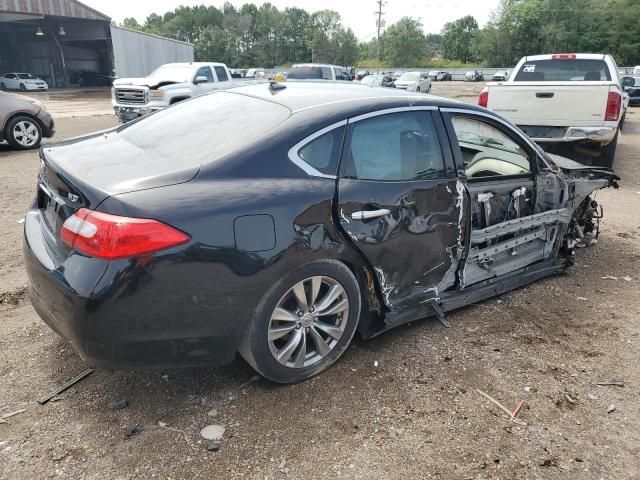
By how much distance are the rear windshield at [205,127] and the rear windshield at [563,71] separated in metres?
7.95

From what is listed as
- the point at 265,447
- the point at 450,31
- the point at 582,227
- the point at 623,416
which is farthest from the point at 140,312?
the point at 450,31

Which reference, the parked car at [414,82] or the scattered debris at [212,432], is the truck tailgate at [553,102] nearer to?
the scattered debris at [212,432]

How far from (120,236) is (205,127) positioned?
3.71 feet

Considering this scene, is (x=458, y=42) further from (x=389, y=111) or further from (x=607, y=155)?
(x=389, y=111)

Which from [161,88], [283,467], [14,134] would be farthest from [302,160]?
[161,88]

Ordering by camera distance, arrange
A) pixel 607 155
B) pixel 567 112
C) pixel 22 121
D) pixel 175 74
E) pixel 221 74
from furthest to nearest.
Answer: pixel 221 74
pixel 175 74
pixel 22 121
pixel 607 155
pixel 567 112

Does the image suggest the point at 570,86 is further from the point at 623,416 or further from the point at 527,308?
the point at 623,416

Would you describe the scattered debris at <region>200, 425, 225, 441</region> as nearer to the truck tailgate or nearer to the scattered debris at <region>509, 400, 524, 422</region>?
the scattered debris at <region>509, 400, 524, 422</region>

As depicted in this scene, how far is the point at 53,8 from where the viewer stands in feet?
110

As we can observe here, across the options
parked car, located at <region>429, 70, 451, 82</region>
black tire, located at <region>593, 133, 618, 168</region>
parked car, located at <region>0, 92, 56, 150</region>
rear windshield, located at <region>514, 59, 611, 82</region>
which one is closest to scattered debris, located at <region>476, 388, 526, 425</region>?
black tire, located at <region>593, 133, 618, 168</region>

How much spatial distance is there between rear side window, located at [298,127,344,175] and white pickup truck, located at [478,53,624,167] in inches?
241

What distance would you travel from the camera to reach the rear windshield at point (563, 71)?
952 cm

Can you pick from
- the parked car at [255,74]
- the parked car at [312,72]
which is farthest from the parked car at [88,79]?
the parked car at [312,72]

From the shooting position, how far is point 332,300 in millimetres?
2951
